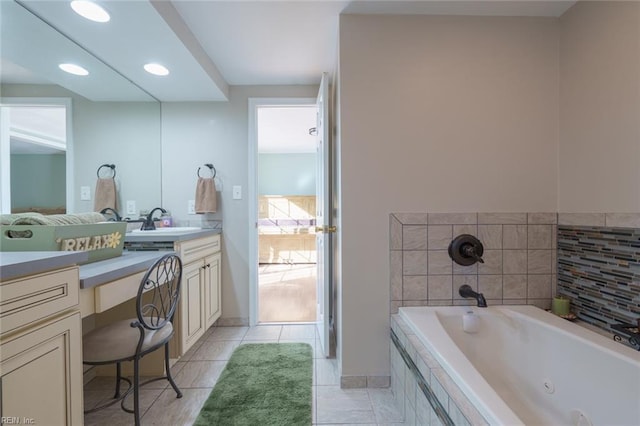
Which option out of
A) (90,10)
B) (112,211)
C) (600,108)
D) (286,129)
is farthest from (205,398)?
(286,129)

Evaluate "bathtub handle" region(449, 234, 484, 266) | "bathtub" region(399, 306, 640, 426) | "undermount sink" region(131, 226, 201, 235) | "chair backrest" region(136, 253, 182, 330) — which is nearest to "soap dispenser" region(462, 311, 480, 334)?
"bathtub" region(399, 306, 640, 426)

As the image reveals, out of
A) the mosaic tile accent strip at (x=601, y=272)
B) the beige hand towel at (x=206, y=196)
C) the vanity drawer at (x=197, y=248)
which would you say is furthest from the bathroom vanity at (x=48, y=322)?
the mosaic tile accent strip at (x=601, y=272)

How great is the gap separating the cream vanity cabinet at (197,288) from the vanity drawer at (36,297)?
0.86 m

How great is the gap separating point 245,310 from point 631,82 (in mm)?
2964

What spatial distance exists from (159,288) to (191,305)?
49cm

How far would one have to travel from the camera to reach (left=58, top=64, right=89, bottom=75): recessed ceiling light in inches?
65.8

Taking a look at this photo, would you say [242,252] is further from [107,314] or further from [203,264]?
[107,314]

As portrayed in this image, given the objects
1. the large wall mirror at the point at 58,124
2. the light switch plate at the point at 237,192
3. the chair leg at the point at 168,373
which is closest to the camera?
the large wall mirror at the point at 58,124

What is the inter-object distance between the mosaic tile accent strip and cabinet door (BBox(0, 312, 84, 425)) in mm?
2387

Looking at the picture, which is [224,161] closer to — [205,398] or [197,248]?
[197,248]

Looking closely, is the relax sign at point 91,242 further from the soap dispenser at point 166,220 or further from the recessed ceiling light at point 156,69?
the recessed ceiling light at point 156,69

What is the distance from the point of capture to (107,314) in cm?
173

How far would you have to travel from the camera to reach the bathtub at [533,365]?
40.7 inches

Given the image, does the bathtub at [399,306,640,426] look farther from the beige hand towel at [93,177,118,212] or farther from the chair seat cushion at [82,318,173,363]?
the beige hand towel at [93,177,118,212]
